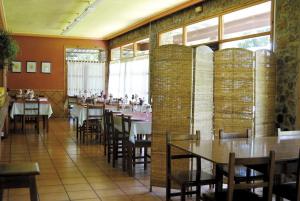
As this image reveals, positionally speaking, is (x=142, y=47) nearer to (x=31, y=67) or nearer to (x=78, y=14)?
(x=78, y=14)

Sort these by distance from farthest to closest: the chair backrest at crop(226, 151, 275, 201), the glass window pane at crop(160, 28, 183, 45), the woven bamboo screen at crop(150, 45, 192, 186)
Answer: the glass window pane at crop(160, 28, 183, 45), the woven bamboo screen at crop(150, 45, 192, 186), the chair backrest at crop(226, 151, 275, 201)

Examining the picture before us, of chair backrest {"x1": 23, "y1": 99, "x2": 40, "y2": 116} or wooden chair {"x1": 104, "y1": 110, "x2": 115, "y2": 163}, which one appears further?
chair backrest {"x1": 23, "y1": 99, "x2": 40, "y2": 116}

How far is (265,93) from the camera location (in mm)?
5164

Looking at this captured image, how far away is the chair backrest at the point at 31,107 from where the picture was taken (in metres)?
9.19

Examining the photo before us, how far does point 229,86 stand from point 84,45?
9612mm

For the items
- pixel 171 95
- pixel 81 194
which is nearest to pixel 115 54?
pixel 171 95

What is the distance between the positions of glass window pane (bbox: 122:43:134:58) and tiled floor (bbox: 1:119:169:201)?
14.1 ft

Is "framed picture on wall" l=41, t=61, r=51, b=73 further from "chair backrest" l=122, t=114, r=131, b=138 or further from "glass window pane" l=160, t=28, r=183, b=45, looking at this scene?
"chair backrest" l=122, t=114, r=131, b=138

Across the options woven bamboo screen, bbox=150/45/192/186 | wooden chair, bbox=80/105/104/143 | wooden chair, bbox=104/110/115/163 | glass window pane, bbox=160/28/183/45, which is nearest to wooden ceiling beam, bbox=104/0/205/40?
glass window pane, bbox=160/28/183/45

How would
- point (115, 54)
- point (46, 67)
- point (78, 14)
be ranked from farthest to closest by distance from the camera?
point (115, 54), point (46, 67), point (78, 14)

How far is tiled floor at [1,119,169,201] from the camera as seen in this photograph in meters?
4.56

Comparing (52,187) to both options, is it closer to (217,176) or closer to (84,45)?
(217,176)

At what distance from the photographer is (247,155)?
2914 mm

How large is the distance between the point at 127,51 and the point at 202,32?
16.5ft
